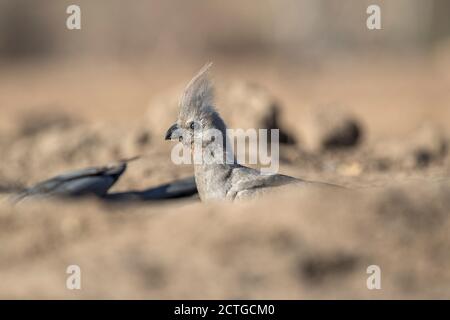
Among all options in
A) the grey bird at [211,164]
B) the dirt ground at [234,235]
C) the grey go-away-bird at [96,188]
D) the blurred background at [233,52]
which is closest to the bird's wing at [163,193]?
the grey go-away-bird at [96,188]

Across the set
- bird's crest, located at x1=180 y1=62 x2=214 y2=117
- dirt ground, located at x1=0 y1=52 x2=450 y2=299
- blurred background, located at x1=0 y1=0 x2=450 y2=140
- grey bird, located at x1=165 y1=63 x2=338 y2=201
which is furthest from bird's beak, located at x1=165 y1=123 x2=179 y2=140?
blurred background, located at x1=0 y1=0 x2=450 y2=140

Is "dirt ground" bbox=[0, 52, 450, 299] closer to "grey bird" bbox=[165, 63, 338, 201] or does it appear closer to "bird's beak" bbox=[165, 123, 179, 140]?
"grey bird" bbox=[165, 63, 338, 201]

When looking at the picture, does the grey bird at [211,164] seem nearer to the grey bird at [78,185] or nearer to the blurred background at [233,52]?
the grey bird at [78,185]

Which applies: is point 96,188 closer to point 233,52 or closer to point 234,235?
point 234,235

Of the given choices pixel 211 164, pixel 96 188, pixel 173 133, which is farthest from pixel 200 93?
pixel 96 188

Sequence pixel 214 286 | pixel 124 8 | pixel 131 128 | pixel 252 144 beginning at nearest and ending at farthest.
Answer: pixel 214 286
pixel 252 144
pixel 131 128
pixel 124 8

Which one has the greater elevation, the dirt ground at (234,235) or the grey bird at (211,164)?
the grey bird at (211,164)

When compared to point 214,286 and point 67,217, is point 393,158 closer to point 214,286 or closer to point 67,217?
point 67,217

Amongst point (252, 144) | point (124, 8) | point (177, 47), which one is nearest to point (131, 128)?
point (252, 144)
